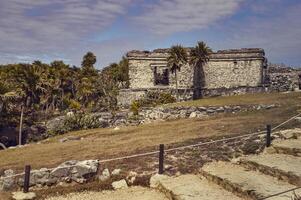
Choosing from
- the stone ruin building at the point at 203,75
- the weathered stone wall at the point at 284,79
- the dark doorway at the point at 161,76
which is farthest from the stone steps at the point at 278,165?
the dark doorway at the point at 161,76

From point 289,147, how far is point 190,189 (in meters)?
3.48

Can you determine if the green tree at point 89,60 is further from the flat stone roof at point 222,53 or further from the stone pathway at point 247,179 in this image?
the stone pathway at point 247,179

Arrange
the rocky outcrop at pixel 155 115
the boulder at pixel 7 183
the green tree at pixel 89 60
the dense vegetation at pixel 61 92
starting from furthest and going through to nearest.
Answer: the green tree at pixel 89 60 < the dense vegetation at pixel 61 92 < the rocky outcrop at pixel 155 115 < the boulder at pixel 7 183

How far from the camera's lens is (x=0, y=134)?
39.0m

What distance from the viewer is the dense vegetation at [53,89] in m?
39.0

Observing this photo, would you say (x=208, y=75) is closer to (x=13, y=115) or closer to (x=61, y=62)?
(x=13, y=115)

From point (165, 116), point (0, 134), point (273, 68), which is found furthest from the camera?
point (273, 68)

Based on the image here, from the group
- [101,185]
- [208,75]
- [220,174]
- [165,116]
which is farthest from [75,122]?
[220,174]

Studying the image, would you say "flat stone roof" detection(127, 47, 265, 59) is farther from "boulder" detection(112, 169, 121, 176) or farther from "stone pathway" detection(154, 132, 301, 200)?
"boulder" detection(112, 169, 121, 176)

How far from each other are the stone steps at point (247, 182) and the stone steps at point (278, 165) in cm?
13

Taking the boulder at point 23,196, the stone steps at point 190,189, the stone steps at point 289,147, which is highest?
the stone steps at point 289,147

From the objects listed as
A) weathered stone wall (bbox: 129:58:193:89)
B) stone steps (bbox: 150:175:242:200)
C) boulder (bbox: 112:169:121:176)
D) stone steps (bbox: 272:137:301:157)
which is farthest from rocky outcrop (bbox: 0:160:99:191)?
weathered stone wall (bbox: 129:58:193:89)

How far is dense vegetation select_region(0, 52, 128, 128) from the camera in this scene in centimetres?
3897

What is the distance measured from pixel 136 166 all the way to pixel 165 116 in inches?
641
